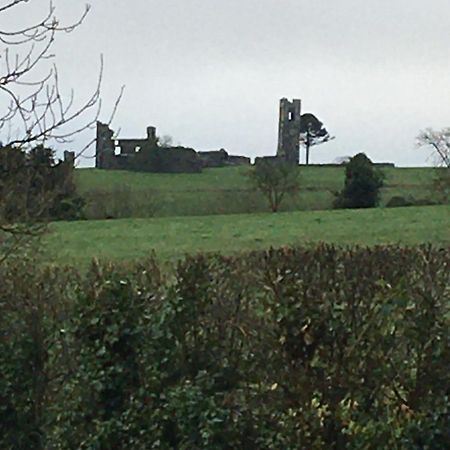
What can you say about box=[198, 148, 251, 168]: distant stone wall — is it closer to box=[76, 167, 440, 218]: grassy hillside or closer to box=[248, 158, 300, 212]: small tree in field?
box=[76, 167, 440, 218]: grassy hillside

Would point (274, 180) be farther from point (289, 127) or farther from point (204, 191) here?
point (289, 127)

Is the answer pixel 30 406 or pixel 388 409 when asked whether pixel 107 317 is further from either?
pixel 388 409

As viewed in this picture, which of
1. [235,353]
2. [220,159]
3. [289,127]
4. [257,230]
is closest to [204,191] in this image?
[220,159]

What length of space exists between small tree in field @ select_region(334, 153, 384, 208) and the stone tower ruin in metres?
18.7

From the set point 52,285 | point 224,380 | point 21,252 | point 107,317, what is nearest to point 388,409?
point 224,380

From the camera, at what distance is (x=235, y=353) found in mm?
6816

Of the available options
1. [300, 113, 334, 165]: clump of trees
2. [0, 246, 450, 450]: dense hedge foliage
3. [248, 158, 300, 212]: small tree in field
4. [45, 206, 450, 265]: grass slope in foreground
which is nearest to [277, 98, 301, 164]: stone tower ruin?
[300, 113, 334, 165]: clump of trees

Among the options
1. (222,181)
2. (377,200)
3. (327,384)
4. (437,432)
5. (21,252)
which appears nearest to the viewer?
(437,432)

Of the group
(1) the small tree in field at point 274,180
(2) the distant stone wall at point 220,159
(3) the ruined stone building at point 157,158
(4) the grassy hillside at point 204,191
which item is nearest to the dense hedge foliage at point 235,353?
(4) the grassy hillside at point 204,191

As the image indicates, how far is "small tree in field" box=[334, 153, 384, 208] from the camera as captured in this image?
45.8 m

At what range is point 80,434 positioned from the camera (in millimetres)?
7105

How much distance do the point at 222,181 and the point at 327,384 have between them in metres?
46.9

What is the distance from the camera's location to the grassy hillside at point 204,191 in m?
39.1

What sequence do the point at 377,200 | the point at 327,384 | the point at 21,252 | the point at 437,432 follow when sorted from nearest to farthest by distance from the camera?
the point at 437,432 < the point at 327,384 < the point at 21,252 < the point at 377,200
